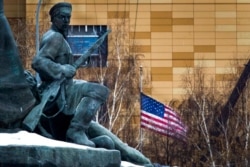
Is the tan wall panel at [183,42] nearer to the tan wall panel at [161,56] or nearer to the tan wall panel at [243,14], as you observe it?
the tan wall panel at [161,56]

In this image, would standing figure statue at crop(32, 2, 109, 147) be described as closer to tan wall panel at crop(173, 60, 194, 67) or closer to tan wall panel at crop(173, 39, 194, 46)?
tan wall panel at crop(173, 60, 194, 67)

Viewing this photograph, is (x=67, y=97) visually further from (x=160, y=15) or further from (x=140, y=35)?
(x=160, y=15)

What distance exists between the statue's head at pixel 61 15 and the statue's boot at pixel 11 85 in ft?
4.38

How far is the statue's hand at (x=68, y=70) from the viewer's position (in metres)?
24.6

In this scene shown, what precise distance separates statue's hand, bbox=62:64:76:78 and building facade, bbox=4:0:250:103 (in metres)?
52.1

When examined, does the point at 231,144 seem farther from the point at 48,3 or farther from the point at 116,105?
the point at 48,3

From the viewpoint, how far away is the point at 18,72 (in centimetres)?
2375

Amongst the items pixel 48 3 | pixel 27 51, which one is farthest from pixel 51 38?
pixel 48 3

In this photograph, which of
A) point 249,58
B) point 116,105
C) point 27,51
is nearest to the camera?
point 27,51

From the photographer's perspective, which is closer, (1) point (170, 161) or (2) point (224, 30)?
(1) point (170, 161)

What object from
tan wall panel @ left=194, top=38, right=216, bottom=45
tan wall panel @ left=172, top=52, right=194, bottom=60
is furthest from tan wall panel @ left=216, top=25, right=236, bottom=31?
tan wall panel @ left=172, top=52, right=194, bottom=60

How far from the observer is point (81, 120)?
2431 centimetres

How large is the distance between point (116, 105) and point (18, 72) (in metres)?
46.5

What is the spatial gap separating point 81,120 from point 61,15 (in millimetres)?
1653
